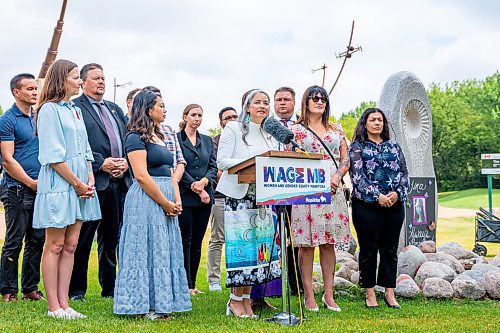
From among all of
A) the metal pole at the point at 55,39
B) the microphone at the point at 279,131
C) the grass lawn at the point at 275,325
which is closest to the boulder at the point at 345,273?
the grass lawn at the point at 275,325

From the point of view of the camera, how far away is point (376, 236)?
19.1 feet

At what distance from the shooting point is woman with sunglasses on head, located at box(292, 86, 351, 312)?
18.2ft

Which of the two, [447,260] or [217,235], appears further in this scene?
[217,235]

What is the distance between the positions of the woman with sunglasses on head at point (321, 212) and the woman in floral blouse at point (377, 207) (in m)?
0.18

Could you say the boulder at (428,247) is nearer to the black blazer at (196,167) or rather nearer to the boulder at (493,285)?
the boulder at (493,285)

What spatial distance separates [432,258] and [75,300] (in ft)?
14.1

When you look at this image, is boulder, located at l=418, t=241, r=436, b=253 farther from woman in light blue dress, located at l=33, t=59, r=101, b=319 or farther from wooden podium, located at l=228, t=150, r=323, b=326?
woman in light blue dress, located at l=33, t=59, r=101, b=319

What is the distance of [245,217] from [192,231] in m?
2.05

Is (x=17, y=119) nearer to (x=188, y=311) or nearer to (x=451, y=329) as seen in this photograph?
(x=188, y=311)

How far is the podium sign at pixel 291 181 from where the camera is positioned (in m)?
4.43

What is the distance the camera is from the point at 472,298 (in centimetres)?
636

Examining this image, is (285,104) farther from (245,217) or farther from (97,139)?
(97,139)

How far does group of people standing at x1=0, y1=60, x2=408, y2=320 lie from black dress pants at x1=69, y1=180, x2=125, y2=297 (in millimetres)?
11

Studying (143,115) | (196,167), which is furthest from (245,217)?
(196,167)
